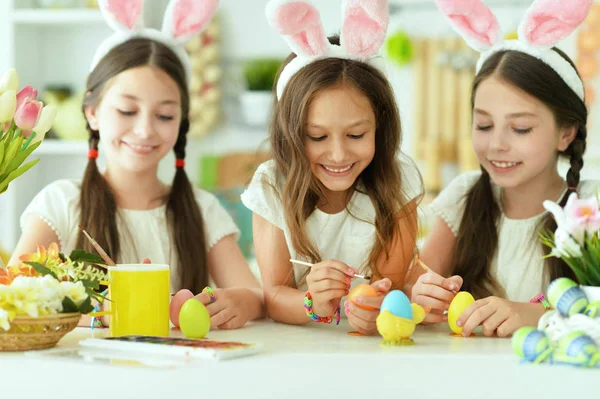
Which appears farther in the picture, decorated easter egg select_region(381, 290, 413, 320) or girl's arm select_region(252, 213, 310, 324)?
girl's arm select_region(252, 213, 310, 324)

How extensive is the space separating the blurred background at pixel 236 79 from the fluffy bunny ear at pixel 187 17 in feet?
5.10

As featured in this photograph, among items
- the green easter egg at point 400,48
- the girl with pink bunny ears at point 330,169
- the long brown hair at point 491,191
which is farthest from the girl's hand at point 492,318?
the green easter egg at point 400,48

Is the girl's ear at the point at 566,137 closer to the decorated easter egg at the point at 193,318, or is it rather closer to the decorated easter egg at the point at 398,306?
the decorated easter egg at the point at 398,306

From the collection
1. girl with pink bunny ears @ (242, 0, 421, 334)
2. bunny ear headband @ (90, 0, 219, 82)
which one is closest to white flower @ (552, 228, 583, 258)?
girl with pink bunny ears @ (242, 0, 421, 334)

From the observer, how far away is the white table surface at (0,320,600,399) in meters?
0.95

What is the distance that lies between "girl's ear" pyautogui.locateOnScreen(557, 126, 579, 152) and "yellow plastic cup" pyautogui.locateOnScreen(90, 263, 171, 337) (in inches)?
41.9

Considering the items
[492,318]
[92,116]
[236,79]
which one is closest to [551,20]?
[492,318]

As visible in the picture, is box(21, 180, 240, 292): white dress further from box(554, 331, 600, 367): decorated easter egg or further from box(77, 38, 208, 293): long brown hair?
box(554, 331, 600, 367): decorated easter egg

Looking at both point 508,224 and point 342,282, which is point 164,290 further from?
point 508,224

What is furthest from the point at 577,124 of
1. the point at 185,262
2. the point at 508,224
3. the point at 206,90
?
the point at 206,90

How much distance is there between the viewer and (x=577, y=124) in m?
1.88

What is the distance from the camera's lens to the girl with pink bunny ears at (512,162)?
178 cm

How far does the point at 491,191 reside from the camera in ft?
6.47

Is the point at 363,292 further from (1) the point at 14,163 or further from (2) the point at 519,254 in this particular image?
(2) the point at 519,254
